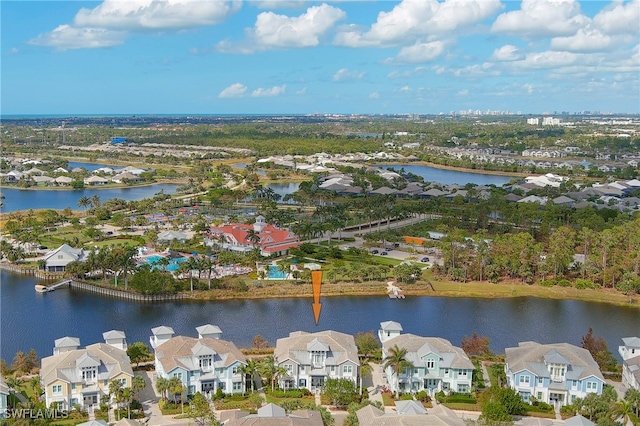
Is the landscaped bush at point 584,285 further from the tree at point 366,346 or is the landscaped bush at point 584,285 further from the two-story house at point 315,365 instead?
the two-story house at point 315,365

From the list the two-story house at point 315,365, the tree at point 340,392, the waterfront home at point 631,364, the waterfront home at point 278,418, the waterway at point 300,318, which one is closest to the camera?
the waterfront home at point 278,418

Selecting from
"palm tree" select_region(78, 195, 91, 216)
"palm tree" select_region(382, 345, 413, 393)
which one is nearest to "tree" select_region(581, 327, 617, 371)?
"palm tree" select_region(382, 345, 413, 393)

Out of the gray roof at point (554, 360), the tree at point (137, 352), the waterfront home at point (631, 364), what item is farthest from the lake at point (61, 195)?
the waterfront home at point (631, 364)

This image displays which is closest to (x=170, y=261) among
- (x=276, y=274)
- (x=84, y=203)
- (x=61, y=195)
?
(x=276, y=274)

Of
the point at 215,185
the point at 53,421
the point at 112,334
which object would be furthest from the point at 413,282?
the point at 215,185

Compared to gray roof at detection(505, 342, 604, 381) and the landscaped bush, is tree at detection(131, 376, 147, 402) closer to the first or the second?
gray roof at detection(505, 342, 604, 381)

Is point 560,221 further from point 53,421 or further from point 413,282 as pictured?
point 53,421
